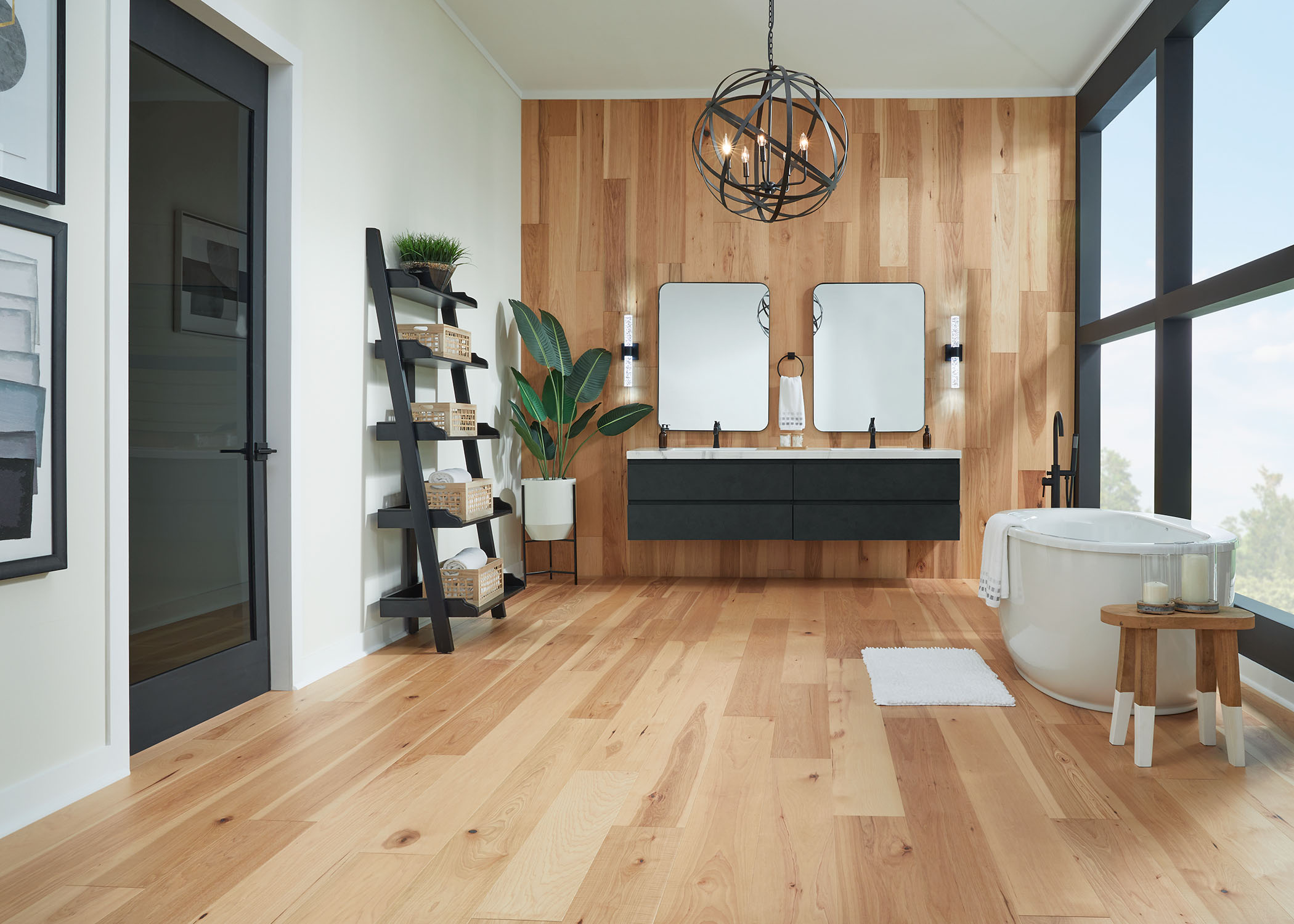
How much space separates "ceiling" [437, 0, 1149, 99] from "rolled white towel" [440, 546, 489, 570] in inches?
106

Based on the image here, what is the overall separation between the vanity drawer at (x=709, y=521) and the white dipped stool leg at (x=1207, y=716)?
253 centimetres

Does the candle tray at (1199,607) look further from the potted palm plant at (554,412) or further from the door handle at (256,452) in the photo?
the potted palm plant at (554,412)

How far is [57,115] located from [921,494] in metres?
4.14

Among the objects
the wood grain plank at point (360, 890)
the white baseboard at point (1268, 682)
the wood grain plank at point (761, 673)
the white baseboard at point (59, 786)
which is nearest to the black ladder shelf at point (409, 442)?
the wood grain plank at point (761, 673)

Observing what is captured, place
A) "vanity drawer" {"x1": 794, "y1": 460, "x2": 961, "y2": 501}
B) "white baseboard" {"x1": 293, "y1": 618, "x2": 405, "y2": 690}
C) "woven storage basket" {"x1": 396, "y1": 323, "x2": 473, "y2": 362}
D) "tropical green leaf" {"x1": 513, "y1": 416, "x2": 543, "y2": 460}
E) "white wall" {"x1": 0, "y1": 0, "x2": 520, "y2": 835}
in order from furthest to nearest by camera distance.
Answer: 1. "tropical green leaf" {"x1": 513, "y1": 416, "x2": 543, "y2": 460}
2. "vanity drawer" {"x1": 794, "y1": 460, "x2": 961, "y2": 501}
3. "woven storage basket" {"x1": 396, "y1": 323, "x2": 473, "y2": 362}
4. "white baseboard" {"x1": 293, "y1": 618, "x2": 405, "y2": 690}
5. "white wall" {"x1": 0, "y1": 0, "x2": 520, "y2": 835}

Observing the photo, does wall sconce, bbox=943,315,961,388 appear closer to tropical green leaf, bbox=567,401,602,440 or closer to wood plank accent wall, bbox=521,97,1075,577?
wood plank accent wall, bbox=521,97,1075,577

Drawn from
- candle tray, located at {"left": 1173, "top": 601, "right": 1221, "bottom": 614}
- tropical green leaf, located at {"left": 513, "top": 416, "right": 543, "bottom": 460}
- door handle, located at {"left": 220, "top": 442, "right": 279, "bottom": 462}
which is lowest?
candle tray, located at {"left": 1173, "top": 601, "right": 1221, "bottom": 614}

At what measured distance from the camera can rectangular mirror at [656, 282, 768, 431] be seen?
17.2 ft

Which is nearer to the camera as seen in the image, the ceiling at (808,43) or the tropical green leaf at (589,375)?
the ceiling at (808,43)

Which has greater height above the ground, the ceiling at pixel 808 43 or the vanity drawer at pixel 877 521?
the ceiling at pixel 808 43

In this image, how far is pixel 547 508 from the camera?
15.7 feet

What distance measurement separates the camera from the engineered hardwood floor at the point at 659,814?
5.16 ft

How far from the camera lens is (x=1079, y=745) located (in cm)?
238

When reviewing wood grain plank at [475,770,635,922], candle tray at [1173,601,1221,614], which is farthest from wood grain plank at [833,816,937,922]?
candle tray at [1173,601,1221,614]
